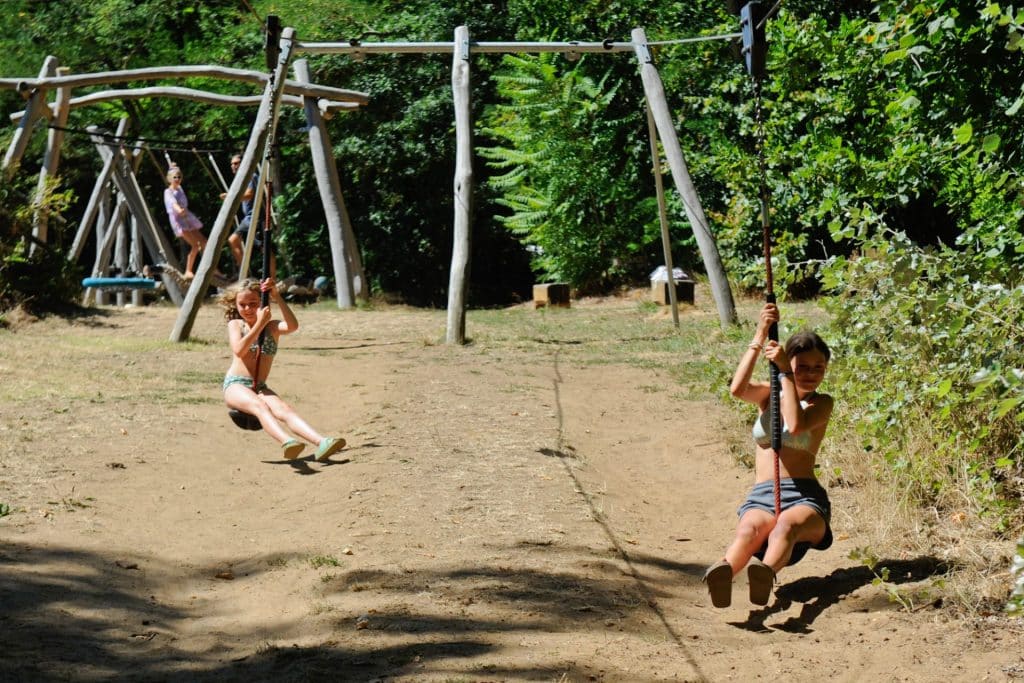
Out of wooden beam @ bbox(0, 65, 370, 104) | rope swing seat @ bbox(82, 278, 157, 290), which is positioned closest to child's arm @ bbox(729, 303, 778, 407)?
wooden beam @ bbox(0, 65, 370, 104)

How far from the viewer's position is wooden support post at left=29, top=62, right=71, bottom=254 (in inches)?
658

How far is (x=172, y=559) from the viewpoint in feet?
22.1

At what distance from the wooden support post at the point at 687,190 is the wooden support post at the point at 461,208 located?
207 cm

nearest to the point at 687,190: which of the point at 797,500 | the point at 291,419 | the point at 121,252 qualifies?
the point at 291,419

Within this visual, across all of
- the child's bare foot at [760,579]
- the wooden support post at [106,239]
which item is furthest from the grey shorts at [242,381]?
the wooden support post at [106,239]

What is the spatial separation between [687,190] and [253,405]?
7028 mm

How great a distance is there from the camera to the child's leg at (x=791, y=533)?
5.89m

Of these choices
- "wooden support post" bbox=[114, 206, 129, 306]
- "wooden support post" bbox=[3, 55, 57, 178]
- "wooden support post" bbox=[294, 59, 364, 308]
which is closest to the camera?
"wooden support post" bbox=[3, 55, 57, 178]

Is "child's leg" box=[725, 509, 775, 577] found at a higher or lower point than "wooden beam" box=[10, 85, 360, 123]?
lower

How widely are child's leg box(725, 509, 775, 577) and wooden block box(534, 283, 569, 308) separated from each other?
14.1m

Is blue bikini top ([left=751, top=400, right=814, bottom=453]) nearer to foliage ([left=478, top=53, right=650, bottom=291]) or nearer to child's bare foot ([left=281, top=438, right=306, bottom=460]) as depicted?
child's bare foot ([left=281, top=438, right=306, bottom=460])

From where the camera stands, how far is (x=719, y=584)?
5652mm

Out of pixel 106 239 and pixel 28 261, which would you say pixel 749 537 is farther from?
pixel 106 239

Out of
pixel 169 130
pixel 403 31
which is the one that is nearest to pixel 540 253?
pixel 403 31
